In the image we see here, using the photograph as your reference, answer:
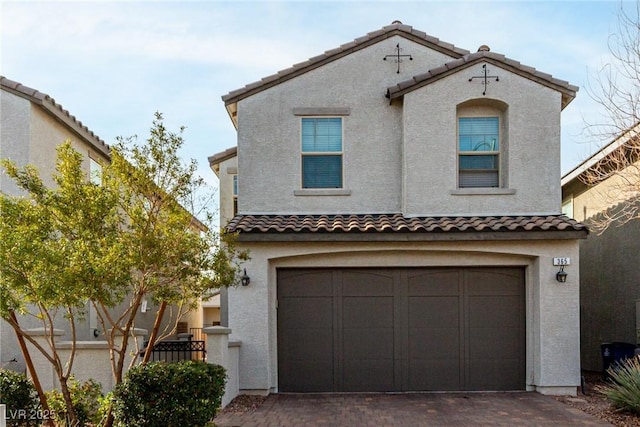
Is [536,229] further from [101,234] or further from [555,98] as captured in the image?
[101,234]

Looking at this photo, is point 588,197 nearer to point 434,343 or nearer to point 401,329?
point 434,343

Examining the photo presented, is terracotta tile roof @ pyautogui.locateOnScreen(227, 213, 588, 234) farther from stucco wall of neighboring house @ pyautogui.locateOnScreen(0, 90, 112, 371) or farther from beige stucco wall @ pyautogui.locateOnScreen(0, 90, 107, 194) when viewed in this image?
stucco wall of neighboring house @ pyautogui.locateOnScreen(0, 90, 112, 371)

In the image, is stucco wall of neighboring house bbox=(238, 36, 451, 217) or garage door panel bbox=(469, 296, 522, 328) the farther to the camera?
stucco wall of neighboring house bbox=(238, 36, 451, 217)

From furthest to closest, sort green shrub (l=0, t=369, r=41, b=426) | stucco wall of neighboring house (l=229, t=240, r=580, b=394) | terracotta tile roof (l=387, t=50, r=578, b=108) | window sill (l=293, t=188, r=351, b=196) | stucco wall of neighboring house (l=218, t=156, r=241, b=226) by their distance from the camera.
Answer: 1. stucco wall of neighboring house (l=218, t=156, r=241, b=226)
2. window sill (l=293, t=188, r=351, b=196)
3. terracotta tile roof (l=387, t=50, r=578, b=108)
4. stucco wall of neighboring house (l=229, t=240, r=580, b=394)
5. green shrub (l=0, t=369, r=41, b=426)

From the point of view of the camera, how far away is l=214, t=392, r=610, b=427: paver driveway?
923 cm

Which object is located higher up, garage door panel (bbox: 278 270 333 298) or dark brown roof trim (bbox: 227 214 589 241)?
dark brown roof trim (bbox: 227 214 589 241)

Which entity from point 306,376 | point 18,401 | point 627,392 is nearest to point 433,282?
point 306,376

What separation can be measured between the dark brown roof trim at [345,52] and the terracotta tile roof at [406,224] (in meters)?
2.85

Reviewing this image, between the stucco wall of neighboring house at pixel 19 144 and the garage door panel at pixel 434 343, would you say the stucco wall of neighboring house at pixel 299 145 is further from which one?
the stucco wall of neighboring house at pixel 19 144

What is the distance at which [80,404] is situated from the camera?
28.4ft

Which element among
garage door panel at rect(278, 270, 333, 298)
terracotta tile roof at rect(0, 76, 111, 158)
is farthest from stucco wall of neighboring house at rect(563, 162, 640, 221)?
terracotta tile roof at rect(0, 76, 111, 158)

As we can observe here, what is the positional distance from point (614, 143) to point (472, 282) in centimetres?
383

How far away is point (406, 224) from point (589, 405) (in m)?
4.63

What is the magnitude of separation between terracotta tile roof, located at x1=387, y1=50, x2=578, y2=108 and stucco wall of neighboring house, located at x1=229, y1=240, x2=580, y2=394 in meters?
3.31
